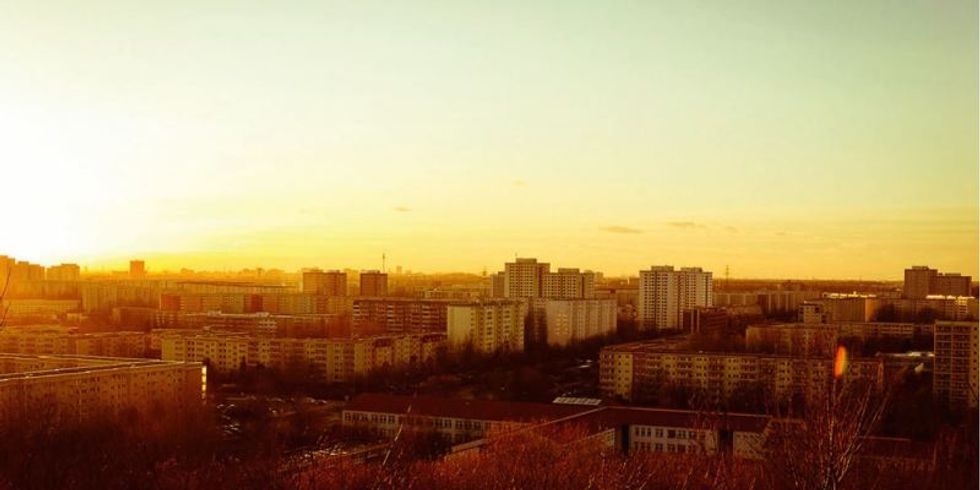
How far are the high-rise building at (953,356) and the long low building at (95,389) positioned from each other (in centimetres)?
683

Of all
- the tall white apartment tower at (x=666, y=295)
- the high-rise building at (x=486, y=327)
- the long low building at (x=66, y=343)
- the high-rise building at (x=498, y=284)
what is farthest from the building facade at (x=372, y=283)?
the long low building at (x=66, y=343)

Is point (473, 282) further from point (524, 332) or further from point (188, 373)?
point (188, 373)

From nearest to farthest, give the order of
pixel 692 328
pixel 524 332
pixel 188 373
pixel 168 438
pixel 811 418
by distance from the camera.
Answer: pixel 811 418
pixel 168 438
pixel 188 373
pixel 524 332
pixel 692 328

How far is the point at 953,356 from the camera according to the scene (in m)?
9.41

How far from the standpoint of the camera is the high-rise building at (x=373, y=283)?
21.0 metres

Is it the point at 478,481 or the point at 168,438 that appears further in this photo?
the point at 168,438

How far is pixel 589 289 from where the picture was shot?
830 inches

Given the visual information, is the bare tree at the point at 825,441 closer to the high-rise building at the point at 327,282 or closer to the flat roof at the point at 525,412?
the flat roof at the point at 525,412

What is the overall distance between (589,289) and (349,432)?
14.3m

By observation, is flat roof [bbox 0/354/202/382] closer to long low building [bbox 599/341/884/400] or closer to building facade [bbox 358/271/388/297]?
long low building [bbox 599/341/884/400]

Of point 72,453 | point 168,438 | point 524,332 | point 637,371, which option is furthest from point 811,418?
point 524,332

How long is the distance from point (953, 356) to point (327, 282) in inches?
573

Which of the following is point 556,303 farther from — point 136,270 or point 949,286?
point 136,270

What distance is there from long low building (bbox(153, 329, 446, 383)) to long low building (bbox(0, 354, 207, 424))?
214 centimetres
